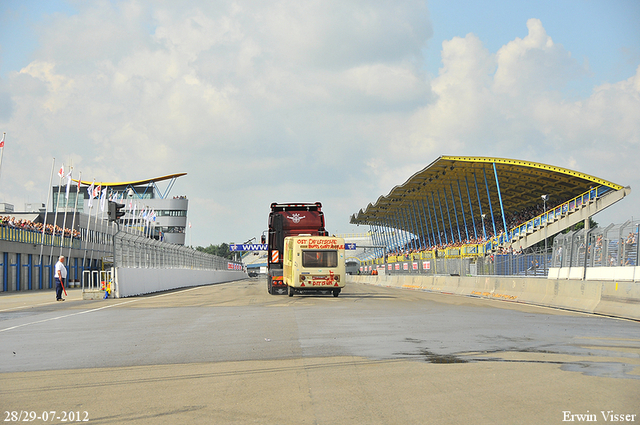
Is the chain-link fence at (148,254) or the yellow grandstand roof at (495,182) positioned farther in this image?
the yellow grandstand roof at (495,182)

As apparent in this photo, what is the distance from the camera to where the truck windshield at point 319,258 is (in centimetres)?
2630

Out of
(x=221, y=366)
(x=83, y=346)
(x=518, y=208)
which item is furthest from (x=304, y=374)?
(x=518, y=208)

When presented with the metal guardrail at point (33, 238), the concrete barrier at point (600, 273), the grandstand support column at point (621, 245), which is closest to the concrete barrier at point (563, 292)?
the concrete barrier at point (600, 273)

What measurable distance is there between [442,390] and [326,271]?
785 inches

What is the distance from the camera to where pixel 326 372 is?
764cm

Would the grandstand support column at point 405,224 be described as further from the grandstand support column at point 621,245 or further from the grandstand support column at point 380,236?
the grandstand support column at point 621,245

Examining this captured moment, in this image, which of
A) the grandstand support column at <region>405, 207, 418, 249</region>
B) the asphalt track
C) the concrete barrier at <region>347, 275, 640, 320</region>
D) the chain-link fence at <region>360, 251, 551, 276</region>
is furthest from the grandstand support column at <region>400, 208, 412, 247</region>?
the asphalt track

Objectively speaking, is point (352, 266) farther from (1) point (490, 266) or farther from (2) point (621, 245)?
(2) point (621, 245)

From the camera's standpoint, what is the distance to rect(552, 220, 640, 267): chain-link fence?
1731 cm

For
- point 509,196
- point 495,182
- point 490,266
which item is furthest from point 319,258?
point 509,196

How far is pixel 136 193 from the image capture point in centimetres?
13825

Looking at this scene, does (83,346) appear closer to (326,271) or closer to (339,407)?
(339,407)

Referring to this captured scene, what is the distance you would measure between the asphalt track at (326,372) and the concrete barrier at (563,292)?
2.01 meters

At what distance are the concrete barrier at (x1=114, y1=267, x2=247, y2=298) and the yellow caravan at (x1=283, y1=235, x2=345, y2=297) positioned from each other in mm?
7207
